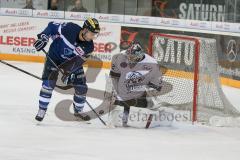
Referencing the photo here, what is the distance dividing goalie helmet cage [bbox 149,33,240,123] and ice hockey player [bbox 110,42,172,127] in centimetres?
45

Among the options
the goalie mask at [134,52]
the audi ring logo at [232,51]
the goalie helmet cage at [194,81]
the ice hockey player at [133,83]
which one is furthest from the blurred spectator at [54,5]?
the goalie mask at [134,52]

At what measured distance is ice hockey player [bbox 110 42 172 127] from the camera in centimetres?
708

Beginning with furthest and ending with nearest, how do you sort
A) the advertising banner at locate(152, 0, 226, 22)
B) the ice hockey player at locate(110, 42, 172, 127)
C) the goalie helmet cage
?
the advertising banner at locate(152, 0, 226, 22) → the goalie helmet cage → the ice hockey player at locate(110, 42, 172, 127)

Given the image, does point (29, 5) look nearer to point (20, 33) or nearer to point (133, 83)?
point (20, 33)

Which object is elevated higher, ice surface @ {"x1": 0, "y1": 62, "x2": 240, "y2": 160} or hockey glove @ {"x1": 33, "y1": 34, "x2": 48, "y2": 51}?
hockey glove @ {"x1": 33, "y1": 34, "x2": 48, "y2": 51}

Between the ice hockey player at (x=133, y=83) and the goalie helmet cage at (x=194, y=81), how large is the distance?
45 cm

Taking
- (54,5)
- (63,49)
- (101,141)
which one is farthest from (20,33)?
(101,141)

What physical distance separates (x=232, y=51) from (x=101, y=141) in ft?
18.9

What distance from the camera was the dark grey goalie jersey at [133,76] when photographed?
7.10m

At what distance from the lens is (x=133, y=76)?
7.14 m

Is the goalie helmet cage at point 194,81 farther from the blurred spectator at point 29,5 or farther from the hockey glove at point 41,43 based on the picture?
the blurred spectator at point 29,5

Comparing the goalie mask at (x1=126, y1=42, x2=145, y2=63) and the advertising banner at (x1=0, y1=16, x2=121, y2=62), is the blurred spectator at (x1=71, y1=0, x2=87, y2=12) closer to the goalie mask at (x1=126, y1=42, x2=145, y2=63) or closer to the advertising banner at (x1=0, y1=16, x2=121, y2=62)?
the advertising banner at (x1=0, y1=16, x2=121, y2=62)

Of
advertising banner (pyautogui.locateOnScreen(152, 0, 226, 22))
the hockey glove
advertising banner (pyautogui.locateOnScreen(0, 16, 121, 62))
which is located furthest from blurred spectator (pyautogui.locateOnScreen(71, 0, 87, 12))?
the hockey glove

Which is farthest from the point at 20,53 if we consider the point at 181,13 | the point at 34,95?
the point at 34,95
